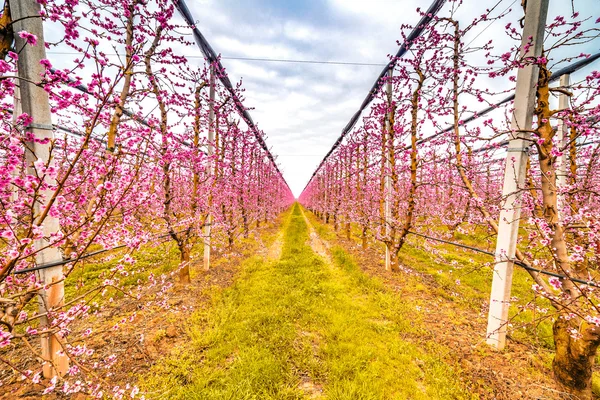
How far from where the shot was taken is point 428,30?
5410 mm

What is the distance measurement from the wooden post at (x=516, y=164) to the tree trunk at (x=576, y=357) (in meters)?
0.63

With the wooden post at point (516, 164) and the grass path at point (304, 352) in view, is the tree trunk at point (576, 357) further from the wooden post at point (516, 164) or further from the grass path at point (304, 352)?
the grass path at point (304, 352)

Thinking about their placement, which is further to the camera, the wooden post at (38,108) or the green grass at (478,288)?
the green grass at (478,288)

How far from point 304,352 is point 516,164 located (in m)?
4.98

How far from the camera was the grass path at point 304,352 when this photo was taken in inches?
121

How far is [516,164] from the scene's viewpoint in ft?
12.0

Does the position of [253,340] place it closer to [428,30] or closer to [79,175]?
[79,175]

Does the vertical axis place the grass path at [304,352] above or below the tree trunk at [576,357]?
below

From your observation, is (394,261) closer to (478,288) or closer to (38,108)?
(478,288)

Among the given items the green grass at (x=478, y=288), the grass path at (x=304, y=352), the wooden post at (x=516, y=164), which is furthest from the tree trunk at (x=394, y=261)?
the wooden post at (x=516, y=164)

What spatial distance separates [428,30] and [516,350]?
7225 mm

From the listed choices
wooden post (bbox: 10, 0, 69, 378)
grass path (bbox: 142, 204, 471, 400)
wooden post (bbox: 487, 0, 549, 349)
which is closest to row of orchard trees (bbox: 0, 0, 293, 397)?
wooden post (bbox: 10, 0, 69, 378)

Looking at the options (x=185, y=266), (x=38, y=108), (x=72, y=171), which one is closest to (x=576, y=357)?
(x=38, y=108)

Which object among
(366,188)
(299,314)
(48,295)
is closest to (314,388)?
(299,314)
